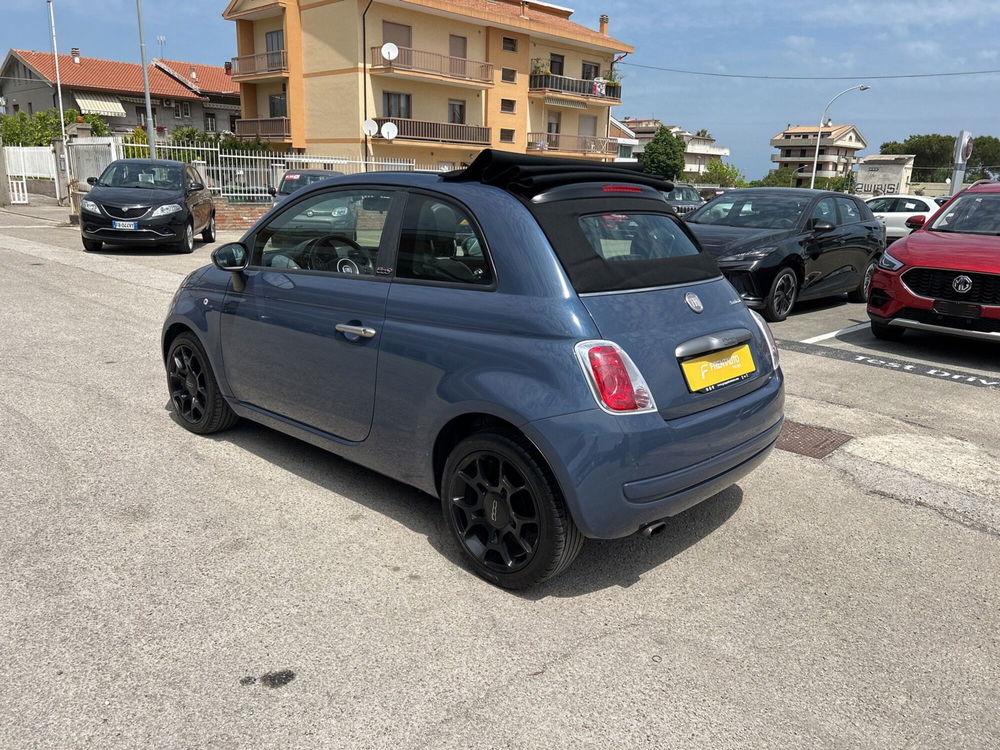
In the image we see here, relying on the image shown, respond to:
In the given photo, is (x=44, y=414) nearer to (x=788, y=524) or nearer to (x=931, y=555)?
(x=788, y=524)

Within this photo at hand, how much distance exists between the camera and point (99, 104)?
51.0m

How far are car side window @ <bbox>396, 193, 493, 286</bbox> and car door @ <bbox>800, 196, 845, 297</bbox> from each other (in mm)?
7286

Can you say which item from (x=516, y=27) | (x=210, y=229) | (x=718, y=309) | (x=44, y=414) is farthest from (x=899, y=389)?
(x=516, y=27)

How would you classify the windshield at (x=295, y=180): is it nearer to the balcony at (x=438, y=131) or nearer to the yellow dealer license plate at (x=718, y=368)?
the yellow dealer license plate at (x=718, y=368)

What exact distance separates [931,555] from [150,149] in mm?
21056

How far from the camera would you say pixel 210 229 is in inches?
669

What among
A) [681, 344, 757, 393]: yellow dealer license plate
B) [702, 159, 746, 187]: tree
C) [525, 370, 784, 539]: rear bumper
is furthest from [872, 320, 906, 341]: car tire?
[702, 159, 746, 187]: tree

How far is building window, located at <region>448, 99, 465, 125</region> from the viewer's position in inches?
1615

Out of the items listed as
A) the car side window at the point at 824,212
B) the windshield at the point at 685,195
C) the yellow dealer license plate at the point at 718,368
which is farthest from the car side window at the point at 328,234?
the windshield at the point at 685,195

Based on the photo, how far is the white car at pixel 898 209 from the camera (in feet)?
67.4

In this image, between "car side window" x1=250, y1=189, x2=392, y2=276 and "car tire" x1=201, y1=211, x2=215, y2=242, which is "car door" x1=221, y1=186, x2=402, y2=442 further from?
"car tire" x1=201, y1=211, x2=215, y2=242

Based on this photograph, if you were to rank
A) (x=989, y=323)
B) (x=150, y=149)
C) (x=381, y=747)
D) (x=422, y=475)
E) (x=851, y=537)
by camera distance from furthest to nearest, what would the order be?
(x=150, y=149) → (x=989, y=323) → (x=851, y=537) → (x=422, y=475) → (x=381, y=747)

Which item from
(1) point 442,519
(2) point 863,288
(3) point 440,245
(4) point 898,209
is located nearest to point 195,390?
(1) point 442,519

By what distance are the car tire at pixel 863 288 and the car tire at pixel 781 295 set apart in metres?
2.16
